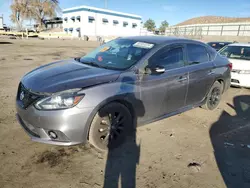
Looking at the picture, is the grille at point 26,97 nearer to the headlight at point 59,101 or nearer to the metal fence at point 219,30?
the headlight at point 59,101

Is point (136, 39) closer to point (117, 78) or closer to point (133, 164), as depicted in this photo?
point (117, 78)

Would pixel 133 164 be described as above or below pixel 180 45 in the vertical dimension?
below

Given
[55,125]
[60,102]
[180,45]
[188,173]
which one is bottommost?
[188,173]

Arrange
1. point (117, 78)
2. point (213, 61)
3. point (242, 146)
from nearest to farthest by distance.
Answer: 1. point (117, 78)
2. point (242, 146)
3. point (213, 61)

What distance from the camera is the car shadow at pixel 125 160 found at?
2.54 m

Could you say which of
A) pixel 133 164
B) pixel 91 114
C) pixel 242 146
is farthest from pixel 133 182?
pixel 242 146

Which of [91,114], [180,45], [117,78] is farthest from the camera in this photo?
[180,45]

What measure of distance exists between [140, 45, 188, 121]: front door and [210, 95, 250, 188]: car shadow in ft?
3.16

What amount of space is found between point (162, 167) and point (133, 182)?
1.76 ft

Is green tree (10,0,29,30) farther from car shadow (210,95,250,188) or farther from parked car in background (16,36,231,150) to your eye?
car shadow (210,95,250,188)

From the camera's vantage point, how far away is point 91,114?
273cm

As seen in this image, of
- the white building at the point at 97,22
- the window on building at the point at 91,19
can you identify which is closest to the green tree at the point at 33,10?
the white building at the point at 97,22

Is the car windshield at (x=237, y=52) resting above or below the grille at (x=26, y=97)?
above

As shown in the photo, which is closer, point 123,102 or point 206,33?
point 123,102
